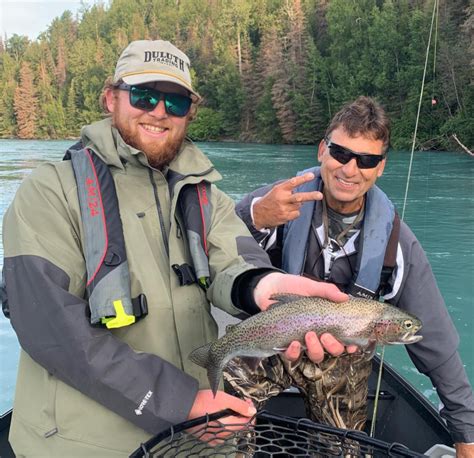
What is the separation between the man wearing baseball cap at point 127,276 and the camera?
72.7 inches

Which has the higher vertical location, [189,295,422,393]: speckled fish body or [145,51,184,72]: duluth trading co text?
[145,51,184,72]: duluth trading co text

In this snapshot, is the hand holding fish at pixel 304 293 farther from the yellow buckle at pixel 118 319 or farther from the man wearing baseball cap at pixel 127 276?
the yellow buckle at pixel 118 319

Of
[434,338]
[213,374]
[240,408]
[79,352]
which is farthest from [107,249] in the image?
[434,338]

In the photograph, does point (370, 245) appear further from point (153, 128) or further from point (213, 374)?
point (153, 128)

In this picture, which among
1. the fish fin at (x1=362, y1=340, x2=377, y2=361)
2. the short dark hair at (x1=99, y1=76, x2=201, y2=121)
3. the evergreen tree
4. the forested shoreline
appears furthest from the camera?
the evergreen tree

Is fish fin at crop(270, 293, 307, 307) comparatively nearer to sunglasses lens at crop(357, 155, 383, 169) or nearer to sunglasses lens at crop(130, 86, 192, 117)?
sunglasses lens at crop(130, 86, 192, 117)

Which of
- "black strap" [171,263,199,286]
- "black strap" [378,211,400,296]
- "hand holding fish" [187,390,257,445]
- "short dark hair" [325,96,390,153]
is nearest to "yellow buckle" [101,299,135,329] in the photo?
"black strap" [171,263,199,286]

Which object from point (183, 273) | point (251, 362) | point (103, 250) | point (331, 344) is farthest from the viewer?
point (251, 362)

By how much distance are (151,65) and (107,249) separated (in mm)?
807

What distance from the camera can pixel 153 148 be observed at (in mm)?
2270

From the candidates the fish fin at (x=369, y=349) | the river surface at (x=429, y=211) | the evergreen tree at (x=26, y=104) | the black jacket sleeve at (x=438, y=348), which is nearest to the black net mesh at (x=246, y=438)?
the fish fin at (x=369, y=349)

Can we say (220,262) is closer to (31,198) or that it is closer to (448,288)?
(31,198)

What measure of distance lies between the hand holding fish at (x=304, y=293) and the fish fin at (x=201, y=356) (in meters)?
0.27

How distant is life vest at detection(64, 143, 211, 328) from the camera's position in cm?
191
